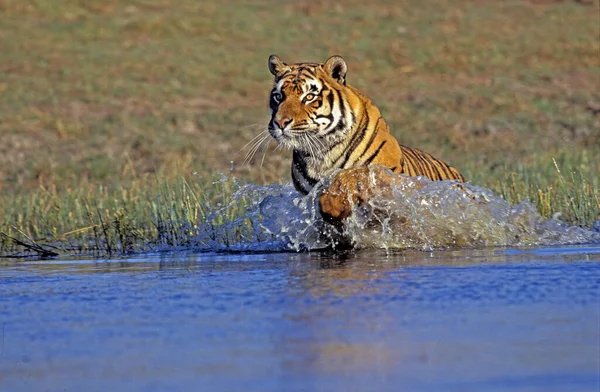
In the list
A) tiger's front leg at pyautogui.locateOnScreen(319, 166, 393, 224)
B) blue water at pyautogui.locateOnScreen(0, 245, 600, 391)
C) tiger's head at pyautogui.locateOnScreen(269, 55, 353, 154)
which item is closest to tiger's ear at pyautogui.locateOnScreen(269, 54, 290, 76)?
tiger's head at pyautogui.locateOnScreen(269, 55, 353, 154)

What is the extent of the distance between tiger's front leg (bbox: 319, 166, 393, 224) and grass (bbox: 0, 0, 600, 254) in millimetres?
1682

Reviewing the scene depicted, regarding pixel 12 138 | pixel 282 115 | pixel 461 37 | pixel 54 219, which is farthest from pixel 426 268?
pixel 461 37

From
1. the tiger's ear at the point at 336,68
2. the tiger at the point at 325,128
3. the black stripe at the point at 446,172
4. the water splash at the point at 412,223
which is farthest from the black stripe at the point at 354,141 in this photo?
the black stripe at the point at 446,172

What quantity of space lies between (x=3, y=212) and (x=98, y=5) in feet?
58.3

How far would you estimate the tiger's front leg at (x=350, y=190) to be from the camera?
7.46 metres

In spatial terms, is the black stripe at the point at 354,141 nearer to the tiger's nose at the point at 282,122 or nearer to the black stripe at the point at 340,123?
the black stripe at the point at 340,123

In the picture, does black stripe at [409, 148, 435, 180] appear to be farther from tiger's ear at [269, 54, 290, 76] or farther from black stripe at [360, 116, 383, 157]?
tiger's ear at [269, 54, 290, 76]

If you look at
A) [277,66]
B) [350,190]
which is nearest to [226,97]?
[277,66]

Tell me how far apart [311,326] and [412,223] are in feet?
10.5

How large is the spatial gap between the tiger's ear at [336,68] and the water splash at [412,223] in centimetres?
80

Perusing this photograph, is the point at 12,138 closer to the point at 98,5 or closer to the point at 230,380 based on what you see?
the point at 98,5

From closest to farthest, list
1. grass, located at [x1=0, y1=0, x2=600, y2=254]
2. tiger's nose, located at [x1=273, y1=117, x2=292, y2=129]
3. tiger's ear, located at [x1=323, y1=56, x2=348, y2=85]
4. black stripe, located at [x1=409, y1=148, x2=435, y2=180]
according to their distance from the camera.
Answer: tiger's nose, located at [x1=273, y1=117, x2=292, y2=129] → tiger's ear, located at [x1=323, y1=56, x2=348, y2=85] → black stripe, located at [x1=409, y1=148, x2=435, y2=180] → grass, located at [x1=0, y1=0, x2=600, y2=254]

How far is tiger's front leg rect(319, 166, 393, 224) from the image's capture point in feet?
24.5

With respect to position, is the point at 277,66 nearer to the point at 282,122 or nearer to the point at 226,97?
the point at 282,122
